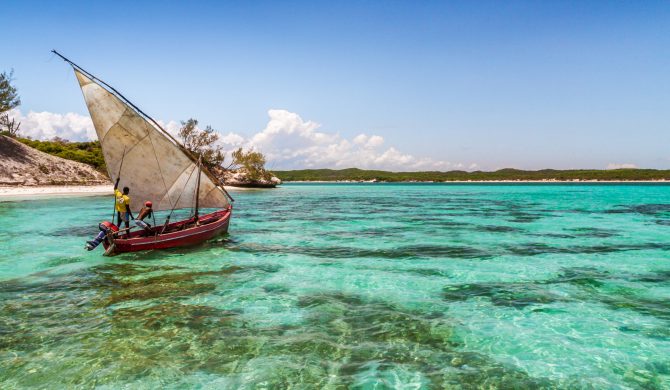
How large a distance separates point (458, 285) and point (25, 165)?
7858 centimetres

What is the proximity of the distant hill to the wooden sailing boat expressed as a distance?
5716cm

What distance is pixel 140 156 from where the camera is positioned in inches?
822

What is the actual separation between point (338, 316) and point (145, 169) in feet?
50.3

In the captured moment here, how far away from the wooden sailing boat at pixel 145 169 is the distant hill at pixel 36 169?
57.2 metres

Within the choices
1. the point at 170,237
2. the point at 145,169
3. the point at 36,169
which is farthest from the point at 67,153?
the point at 170,237

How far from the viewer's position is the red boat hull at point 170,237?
18938mm

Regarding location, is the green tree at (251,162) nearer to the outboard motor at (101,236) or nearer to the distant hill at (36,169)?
the distant hill at (36,169)

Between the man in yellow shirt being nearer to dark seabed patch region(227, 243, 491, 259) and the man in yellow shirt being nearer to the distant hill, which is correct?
dark seabed patch region(227, 243, 491, 259)

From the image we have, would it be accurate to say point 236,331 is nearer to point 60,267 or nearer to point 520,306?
point 520,306

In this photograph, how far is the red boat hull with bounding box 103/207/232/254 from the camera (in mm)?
18938

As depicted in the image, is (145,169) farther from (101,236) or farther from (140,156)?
(101,236)

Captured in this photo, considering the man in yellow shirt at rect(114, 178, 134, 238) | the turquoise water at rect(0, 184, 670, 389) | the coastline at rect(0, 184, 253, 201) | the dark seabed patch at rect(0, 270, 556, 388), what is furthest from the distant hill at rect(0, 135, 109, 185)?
the dark seabed patch at rect(0, 270, 556, 388)

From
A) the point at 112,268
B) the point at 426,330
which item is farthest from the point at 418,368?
the point at 112,268

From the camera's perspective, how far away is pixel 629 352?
8875 mm
